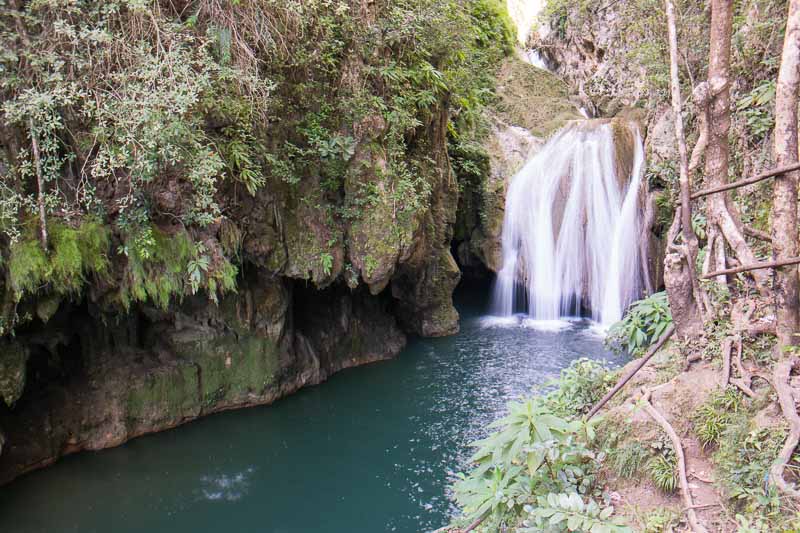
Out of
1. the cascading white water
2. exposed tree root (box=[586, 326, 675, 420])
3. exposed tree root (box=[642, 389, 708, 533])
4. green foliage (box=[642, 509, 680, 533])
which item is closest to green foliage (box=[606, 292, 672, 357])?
exposed tree root (box=[586, 326, 675, 420])

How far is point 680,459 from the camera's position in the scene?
3.71 meters

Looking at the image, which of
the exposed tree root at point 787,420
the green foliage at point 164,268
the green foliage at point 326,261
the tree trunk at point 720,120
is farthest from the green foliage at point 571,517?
the green foliage at point 326,261

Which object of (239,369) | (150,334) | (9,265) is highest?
(9,265)

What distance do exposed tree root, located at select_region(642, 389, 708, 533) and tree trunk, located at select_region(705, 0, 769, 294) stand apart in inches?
56.7

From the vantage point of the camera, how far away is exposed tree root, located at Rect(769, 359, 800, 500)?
311 centimetres

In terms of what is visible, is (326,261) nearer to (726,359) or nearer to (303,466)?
(303,466)

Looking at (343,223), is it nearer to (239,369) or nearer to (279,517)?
(239,369)

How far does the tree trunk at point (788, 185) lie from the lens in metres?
4.08

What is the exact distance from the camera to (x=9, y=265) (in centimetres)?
658

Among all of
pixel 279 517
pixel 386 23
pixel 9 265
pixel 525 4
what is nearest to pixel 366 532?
pixel 279 517

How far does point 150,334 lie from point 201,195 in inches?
143

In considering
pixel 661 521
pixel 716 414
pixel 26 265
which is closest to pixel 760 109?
pixel 716 414

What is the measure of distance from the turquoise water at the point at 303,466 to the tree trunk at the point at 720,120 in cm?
489

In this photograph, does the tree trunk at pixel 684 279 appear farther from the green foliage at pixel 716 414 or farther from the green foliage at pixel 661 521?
the green foliage at pixel 661 521
